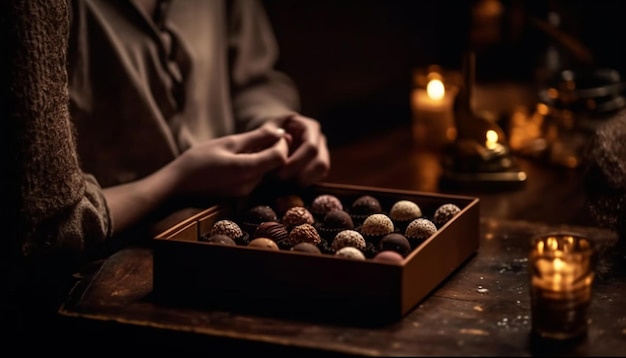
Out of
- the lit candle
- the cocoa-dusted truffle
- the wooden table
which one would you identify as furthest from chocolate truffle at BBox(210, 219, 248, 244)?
the lit candle

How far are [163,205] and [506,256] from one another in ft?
1.88

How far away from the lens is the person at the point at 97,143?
1.30 metres

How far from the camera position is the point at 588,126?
88.2 inches

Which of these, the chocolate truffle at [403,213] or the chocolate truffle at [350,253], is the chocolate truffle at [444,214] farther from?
the chocolate truffle at [350,253]

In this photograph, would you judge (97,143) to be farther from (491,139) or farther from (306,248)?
(491,139)

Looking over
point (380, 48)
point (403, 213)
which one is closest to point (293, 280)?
point (403, 213)

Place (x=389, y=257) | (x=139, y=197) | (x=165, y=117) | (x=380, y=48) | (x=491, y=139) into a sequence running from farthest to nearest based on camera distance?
1. (x=380, y=48)
2. (x=491, y=139)
3. (x=165, y=117)
4. (x=139, y=197)
5. (x=389, y=257)

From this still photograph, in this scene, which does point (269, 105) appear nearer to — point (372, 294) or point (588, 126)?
point (588, 126)

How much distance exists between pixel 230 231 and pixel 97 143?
0.47 m

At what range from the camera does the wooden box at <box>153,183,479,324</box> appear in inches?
48.8

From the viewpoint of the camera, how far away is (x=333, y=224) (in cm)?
147

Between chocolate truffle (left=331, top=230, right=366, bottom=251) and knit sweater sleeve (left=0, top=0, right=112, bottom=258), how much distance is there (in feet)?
1.20

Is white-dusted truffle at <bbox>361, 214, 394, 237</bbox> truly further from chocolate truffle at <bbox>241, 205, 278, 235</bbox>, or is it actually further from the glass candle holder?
the glass candle holder

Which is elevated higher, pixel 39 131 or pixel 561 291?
pixel 39 131
